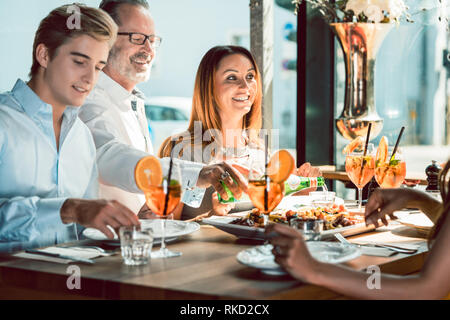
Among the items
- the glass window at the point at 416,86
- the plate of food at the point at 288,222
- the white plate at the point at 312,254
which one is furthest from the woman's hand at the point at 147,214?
the glass window at the point at 416,86

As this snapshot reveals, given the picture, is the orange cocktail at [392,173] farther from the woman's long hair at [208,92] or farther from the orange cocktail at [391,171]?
the woman's long hair at [208,92]

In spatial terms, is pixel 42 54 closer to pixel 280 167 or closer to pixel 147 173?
pixel 147 173

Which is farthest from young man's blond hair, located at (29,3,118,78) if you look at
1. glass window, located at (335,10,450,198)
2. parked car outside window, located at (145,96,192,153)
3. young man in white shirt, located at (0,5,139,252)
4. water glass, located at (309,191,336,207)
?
parked car outside window, located at (145,96,192,153)

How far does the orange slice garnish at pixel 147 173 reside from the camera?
1526 millimetres

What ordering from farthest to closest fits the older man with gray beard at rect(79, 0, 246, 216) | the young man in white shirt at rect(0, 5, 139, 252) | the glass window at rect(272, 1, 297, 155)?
the glass window at rect(272, 1, 297, 155) → the older man with gray beard at rect(79, 0, 246, 216) → the young man in white shirt at rect(0, 5, 139, 252)

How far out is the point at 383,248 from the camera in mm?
1595

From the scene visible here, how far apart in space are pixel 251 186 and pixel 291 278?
14.1 inches

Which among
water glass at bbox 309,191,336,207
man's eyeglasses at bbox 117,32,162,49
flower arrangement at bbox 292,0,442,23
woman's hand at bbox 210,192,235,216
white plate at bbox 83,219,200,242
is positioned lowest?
woman's hand at bbox 210,192,235,216

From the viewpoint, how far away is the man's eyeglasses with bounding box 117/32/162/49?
9.02 feet

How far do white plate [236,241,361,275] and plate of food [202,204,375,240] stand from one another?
19cm

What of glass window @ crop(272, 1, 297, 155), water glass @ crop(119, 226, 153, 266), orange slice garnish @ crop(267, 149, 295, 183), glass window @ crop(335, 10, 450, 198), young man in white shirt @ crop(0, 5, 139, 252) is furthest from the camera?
glass window @ crop(272, 1, 297, 155)

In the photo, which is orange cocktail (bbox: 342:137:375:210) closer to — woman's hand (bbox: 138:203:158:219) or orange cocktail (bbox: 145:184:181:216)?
woman's hand (bbox: 138:203:158:219)

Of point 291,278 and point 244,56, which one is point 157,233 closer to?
point 291,278
